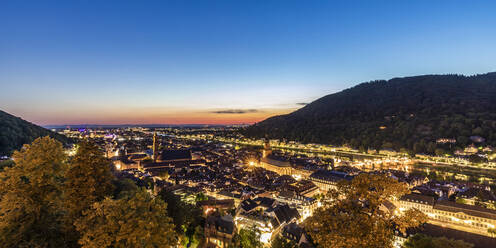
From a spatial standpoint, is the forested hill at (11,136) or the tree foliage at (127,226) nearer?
the tree foliage at (127,226)

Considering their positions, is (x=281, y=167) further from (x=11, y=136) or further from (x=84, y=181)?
(x=11, y=136)

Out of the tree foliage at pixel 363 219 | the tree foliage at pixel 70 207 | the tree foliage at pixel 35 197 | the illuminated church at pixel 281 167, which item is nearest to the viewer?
the tree foliage at pixel 363 219

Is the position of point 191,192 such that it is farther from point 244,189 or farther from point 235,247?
point 235,247

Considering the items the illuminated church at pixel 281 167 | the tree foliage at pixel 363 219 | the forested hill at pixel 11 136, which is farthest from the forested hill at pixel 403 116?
the forested hill at pixel 11 136

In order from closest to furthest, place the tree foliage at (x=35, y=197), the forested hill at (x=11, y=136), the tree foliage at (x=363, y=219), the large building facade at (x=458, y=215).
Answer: the tree foliage at (x=363, y=219)
the tree foliage at (x=35, y=197)
the large building facade at (x=458, y=215)
the forested hill at (x=11, y=136)

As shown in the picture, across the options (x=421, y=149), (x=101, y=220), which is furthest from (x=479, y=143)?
(x=101, y=220)

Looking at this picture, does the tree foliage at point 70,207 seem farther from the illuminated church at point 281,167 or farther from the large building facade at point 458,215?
the illuminated church at point 281,167

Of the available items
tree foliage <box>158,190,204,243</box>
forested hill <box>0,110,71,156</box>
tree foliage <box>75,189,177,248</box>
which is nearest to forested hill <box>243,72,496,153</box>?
tree foliage <box>158,190,204,243</box>
